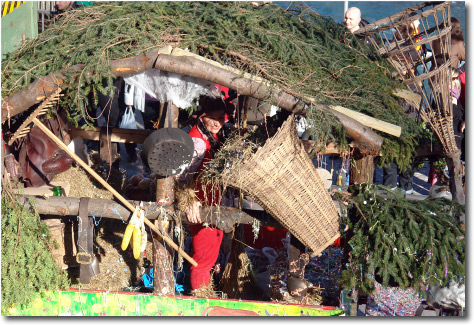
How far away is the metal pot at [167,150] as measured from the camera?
4207mm

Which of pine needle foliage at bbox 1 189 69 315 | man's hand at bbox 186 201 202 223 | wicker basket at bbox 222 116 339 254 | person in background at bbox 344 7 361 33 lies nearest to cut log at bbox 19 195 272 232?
man's hand at bbox 186 201 202 223

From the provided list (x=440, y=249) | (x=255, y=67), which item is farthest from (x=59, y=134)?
(x=440, y=249)

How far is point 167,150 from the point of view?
4230 mm

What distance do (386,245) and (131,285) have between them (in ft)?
9.63

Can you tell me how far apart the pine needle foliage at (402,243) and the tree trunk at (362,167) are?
34 centimetres

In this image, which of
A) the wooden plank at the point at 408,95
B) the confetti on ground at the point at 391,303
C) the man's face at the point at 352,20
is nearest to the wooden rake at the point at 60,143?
the confetti on ground at the point at 391,303

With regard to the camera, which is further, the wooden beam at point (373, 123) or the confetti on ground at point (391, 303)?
the confetti on ground at point (391, 303)

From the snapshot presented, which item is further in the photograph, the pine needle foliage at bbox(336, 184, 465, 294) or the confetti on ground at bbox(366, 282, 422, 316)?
the confetti on ground at bbox(366, 282, 422, 316)

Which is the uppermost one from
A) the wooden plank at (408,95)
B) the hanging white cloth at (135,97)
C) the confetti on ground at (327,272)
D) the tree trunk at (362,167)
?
the hanging white cloth at (135,97)

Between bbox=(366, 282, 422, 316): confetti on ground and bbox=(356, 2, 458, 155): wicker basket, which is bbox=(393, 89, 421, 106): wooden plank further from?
bbox=(366, 282, 422, 316): confetti on ground

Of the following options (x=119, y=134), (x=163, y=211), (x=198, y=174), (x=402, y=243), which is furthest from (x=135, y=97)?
(x=402, y=243)

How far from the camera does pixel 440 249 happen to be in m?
4.12

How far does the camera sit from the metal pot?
421cm

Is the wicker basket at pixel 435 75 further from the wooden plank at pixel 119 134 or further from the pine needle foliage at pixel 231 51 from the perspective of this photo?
the wooden plank at pixel 119 134
